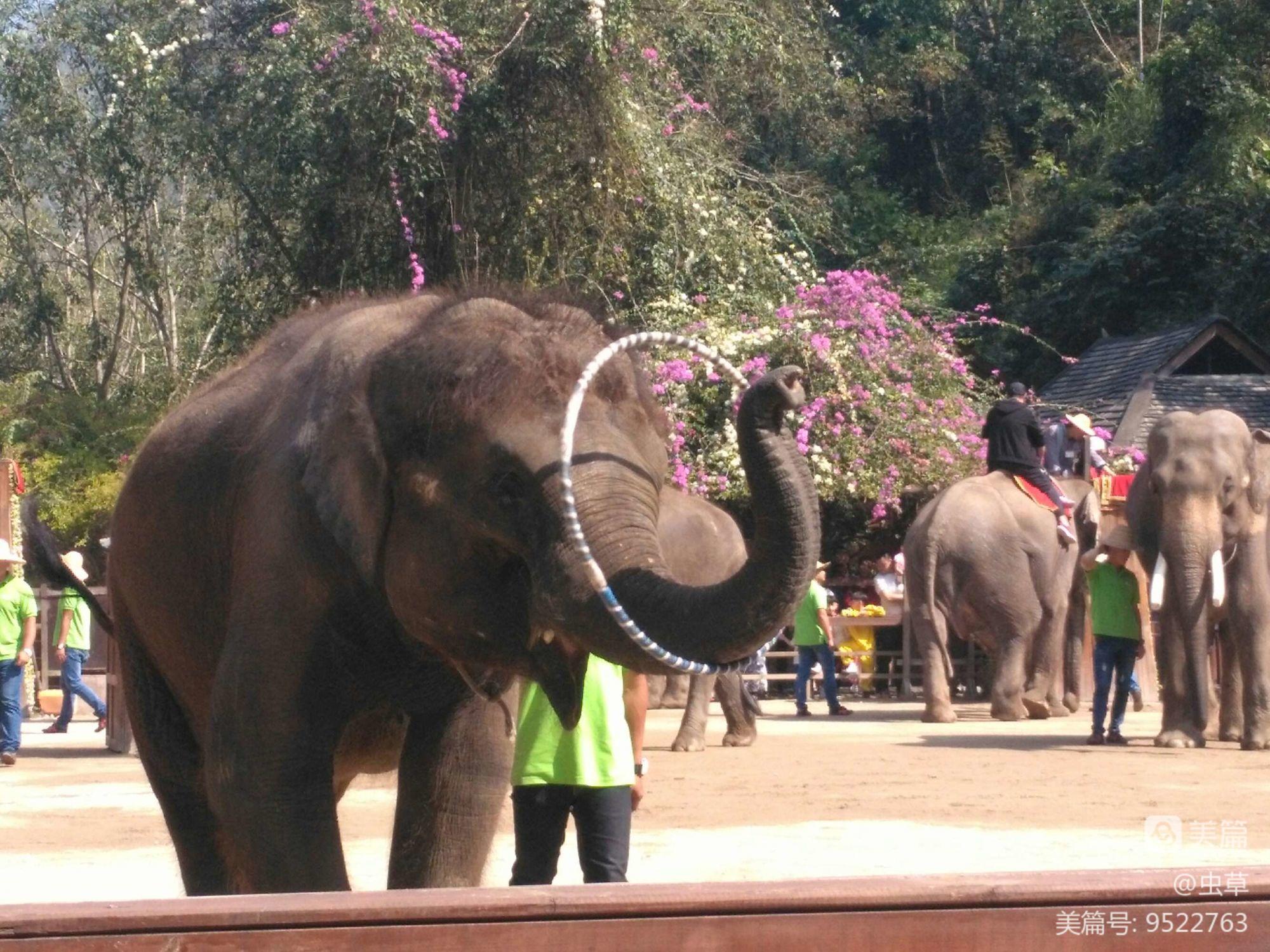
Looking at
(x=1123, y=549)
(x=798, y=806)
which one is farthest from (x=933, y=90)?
(x=798, y=806)

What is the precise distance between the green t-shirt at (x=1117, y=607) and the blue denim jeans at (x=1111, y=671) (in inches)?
2.3

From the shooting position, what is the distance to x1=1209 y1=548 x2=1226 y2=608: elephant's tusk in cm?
1290

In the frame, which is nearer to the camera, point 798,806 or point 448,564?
point 448,564

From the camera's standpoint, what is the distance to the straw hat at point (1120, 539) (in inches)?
545

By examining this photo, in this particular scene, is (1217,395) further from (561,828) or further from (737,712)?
(561,828)

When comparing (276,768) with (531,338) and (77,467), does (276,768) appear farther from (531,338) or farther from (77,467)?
(77,467)

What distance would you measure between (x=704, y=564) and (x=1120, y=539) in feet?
12.2

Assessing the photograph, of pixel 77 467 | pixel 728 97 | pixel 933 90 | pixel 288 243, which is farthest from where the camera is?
pixel 933 90

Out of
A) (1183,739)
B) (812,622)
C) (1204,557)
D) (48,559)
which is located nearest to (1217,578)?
(1204,557)

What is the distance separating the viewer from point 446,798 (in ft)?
16.6

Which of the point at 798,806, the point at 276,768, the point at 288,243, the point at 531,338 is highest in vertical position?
the point at 288,243

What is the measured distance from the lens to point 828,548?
23547 mm

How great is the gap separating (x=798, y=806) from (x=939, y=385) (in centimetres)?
1294

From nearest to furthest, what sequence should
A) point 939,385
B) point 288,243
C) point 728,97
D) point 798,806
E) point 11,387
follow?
point 798,806 < point 288,243 < point 939,385 < point 728,97 < point 11,387
